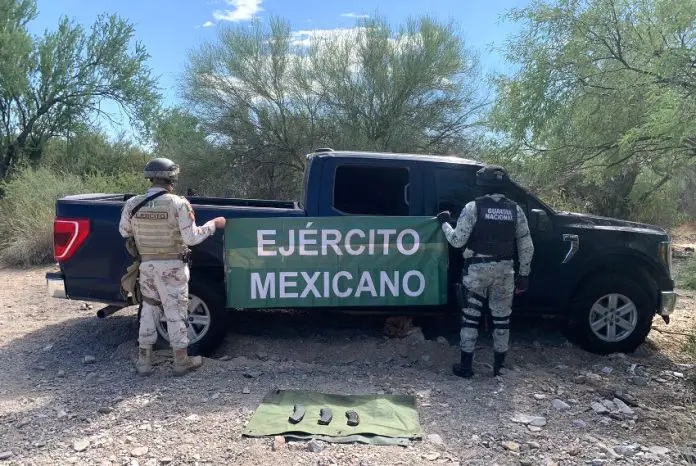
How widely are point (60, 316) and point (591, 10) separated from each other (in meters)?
9.10

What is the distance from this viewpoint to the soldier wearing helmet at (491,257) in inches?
198

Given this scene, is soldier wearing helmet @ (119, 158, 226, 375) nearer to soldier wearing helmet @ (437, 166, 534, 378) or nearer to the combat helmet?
the combat helmet

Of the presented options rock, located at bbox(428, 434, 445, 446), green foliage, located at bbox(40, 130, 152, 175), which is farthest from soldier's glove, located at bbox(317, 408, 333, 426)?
green foliage, located at bbox(40, 130, 152, 175)

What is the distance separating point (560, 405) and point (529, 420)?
1.41 ft

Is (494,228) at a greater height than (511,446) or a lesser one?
greater

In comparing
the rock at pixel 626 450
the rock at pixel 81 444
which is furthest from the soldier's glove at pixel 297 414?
the rock at pixel 626 450

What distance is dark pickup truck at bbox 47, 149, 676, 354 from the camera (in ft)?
17.9

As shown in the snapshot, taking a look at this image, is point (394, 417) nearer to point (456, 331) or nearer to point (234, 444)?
point (234, 444)

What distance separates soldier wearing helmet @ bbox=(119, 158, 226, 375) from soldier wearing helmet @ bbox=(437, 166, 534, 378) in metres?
2.30

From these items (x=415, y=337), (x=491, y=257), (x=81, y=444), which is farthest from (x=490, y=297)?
(x=81, y=444)

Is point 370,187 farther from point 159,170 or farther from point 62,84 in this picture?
point 62,84

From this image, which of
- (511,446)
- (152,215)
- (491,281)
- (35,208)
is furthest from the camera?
(35,208)

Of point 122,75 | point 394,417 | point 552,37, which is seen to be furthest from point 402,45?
point 394,417

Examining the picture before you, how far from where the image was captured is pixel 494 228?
501cm
